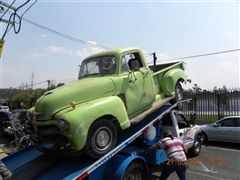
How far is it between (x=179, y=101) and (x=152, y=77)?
149cm

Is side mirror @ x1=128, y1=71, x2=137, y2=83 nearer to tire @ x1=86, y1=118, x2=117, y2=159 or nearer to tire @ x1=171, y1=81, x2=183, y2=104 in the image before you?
tire @ x1=86, y1=118, x2=117, y2=159

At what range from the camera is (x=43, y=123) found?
6105 millimetres

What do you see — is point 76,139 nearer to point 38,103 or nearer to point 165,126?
point 38,103

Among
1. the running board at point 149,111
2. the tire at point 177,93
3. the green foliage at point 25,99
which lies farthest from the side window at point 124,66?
the green foliage at point 25,99

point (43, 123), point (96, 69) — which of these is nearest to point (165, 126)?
point (96, 69)

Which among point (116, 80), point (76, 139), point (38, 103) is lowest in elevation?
point (76, 139)

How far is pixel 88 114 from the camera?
582 cm

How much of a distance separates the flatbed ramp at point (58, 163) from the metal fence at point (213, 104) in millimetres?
10751

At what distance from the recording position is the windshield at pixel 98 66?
24.6 feet

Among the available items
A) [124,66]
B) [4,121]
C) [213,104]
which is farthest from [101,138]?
[213,104]

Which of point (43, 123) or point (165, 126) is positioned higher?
point (43, 123)

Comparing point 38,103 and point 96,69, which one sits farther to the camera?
point 96,69

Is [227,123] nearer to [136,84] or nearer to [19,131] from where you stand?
[136,84]

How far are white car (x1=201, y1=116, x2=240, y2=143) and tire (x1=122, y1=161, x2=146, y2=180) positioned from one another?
7404 mm
